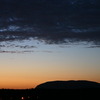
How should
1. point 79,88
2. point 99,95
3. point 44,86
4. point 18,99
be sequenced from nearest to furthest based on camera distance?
point 18,99
point 99,95
point 79,88
point 44,86

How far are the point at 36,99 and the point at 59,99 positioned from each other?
33.0 ft

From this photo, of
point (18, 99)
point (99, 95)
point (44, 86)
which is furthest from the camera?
point (44, 86)

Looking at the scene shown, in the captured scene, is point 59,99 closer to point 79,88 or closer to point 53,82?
point 79,88

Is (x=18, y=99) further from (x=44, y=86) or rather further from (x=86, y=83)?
(x=86, y=83)

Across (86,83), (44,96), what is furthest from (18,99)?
(86,83)

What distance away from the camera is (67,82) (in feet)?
441

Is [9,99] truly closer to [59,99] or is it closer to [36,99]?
[36,99]

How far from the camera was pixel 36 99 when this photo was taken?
96.5 meters

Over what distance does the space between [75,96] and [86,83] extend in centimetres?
3159

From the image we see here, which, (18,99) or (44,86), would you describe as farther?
(44,86)

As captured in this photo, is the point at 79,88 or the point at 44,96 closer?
the point at 44,96

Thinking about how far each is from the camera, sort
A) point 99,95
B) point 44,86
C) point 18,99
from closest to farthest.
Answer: point 18,99, point 99,95, point 44,86

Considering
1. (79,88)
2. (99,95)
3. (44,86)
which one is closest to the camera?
(99,95)

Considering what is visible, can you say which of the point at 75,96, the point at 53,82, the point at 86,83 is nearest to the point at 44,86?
the point at 53,82
